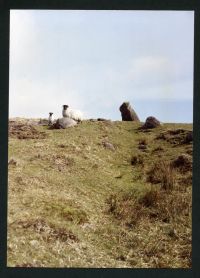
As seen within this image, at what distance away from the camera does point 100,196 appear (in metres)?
4.95

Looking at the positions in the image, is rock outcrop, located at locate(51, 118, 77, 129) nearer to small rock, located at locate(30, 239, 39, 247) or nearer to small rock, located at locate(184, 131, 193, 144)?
small rock, located at locate(184, 131, 193, 144)

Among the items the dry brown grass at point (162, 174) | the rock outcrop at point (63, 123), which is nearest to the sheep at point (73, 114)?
the rock outcrop at point (63, 123)

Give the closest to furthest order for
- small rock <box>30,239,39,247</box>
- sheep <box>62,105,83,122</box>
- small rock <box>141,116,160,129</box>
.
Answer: small rock <box>30,239,39,247</box> → sheep <box>62,105,83,122</box> → small rock <box>141,116,160,129</box>

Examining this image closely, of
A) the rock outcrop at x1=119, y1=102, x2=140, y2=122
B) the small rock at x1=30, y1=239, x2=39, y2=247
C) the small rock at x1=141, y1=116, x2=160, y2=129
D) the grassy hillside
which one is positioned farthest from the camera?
the rock outcrop at x1=119, y1=102, x2=140, y2=122

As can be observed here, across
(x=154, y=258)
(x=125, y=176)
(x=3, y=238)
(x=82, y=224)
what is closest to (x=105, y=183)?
(x=125, y=176)

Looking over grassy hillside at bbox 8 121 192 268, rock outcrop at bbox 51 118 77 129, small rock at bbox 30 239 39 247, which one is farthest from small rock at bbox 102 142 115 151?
small rock at bbox 30 239 39 247

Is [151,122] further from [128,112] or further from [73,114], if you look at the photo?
[73,114]

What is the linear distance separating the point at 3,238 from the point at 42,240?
54.1 inches

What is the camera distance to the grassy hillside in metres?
3.94

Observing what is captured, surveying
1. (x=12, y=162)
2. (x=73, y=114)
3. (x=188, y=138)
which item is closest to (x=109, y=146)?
(x=73, y=114)

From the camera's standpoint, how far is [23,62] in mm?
5676

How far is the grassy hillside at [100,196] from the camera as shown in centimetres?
394

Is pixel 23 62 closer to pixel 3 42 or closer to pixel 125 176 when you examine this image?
pixel 125 176

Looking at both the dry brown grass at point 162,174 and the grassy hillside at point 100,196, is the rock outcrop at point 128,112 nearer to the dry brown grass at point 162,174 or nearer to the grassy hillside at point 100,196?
the grassy hillside at point 100,196
